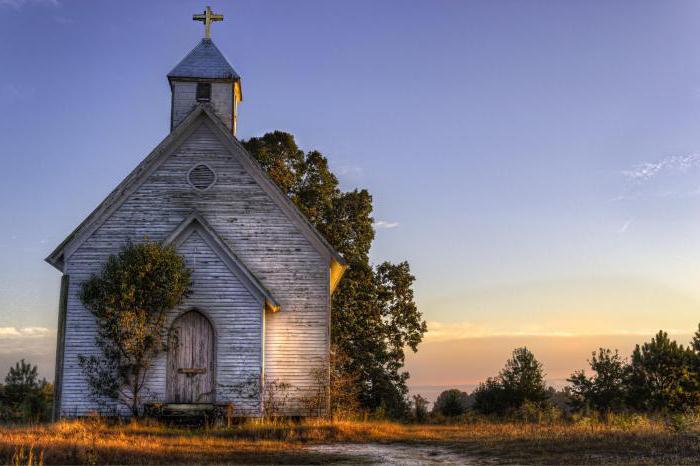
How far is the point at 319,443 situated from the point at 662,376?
20493 millimetres

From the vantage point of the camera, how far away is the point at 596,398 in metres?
33.0

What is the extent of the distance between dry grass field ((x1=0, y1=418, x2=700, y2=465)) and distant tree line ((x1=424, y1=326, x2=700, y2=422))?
11618 millimetres

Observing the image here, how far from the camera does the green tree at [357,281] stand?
34.0 meters

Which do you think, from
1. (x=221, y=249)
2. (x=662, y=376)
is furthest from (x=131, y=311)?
(x=662, y=376)

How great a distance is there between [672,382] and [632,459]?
21469mm

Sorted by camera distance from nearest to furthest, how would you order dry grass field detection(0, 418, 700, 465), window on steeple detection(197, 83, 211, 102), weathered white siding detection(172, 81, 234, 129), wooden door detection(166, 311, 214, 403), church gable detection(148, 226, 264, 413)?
dry grass field detection(0, 418, 700, 465) → church gable detection(148, 226, 264, 413) → wooden door detection(166, 311, 214, 403) → weathered white siding detection(172, 81, 234, 129) → window on steeple detection(197, 83, 211, 102)

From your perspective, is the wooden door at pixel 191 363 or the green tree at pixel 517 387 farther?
the green tree at pixel 517 387

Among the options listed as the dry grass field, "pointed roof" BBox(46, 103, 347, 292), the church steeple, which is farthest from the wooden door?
the church steeple

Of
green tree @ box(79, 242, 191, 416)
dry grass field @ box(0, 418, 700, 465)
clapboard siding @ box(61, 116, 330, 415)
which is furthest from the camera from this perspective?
clapboard siding @ box(61, 116, 330, 415)

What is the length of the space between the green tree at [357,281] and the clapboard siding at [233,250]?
8889mm

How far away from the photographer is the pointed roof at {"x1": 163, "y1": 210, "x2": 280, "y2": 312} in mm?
22516

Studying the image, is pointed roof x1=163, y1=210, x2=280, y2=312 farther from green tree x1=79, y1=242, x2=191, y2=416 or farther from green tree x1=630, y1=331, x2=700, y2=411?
green tree x1=630, y1=331, x2=700, y2=411

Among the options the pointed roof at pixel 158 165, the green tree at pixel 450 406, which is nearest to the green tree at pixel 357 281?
the green tree at pixel 450 406

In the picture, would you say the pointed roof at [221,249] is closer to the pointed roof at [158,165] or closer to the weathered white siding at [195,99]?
the pointed roof at [158,165]
